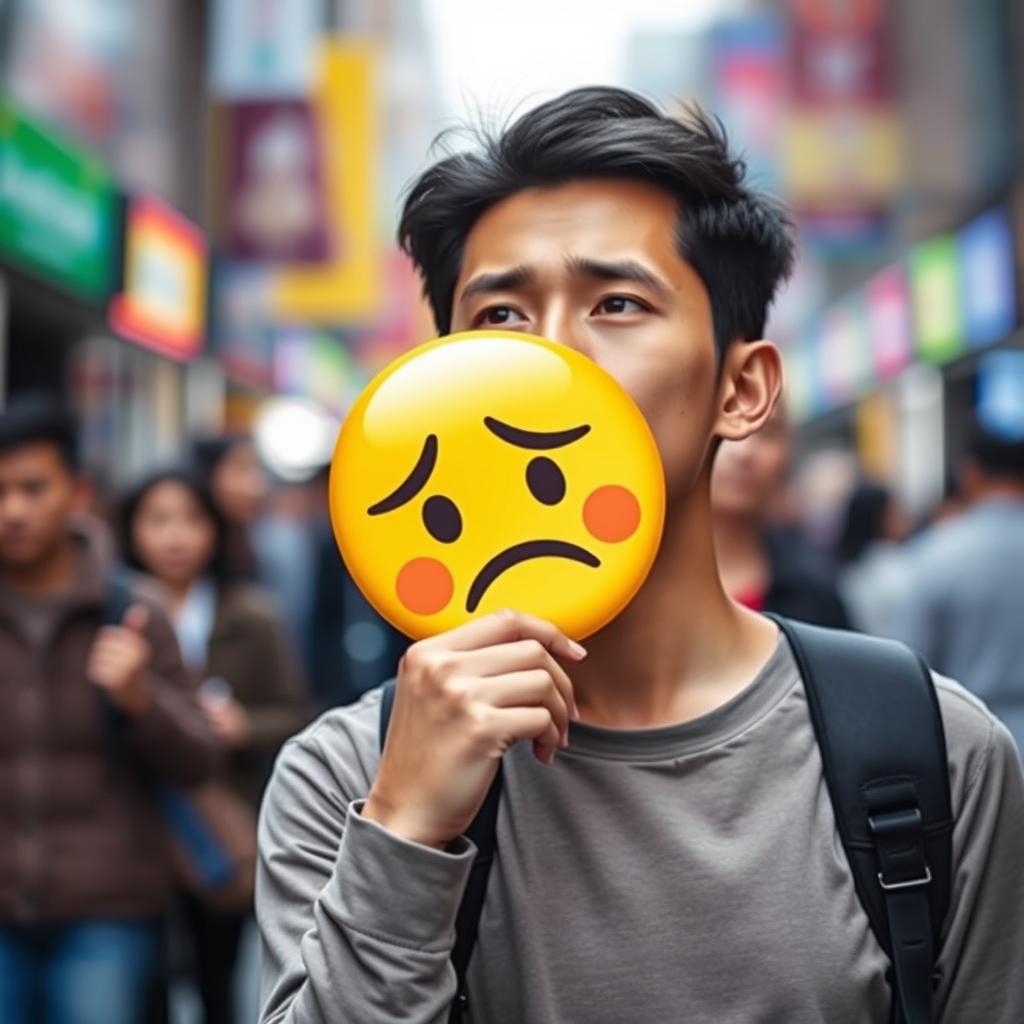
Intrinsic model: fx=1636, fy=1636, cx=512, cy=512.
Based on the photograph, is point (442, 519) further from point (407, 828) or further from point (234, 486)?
point (234, 486)

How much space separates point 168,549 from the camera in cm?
507

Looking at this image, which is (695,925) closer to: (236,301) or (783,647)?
(783,647)

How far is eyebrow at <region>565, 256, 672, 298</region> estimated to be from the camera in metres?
1.62

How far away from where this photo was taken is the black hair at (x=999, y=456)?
16.3 ft

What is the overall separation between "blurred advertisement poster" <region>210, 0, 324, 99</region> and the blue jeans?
7.23 m

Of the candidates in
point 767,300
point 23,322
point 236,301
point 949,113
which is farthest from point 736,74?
point 767,300

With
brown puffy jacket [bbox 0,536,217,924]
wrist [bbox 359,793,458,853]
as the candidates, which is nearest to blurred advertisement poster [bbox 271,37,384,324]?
brown puffy jacket [bbox 0,536,217,924]

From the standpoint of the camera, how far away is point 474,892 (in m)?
1.57

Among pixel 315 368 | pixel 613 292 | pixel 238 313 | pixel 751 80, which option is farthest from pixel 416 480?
pixel 315 368

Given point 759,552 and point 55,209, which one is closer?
point 759,552

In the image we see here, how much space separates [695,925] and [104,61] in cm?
1005

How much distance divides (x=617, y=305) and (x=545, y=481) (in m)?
0.24

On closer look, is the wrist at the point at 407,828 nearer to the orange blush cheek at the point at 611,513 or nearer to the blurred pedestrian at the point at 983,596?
the orange blush cheek at the point at 611,513

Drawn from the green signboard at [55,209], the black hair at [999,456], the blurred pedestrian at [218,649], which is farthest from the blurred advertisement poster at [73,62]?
the black hair at [999,456]
